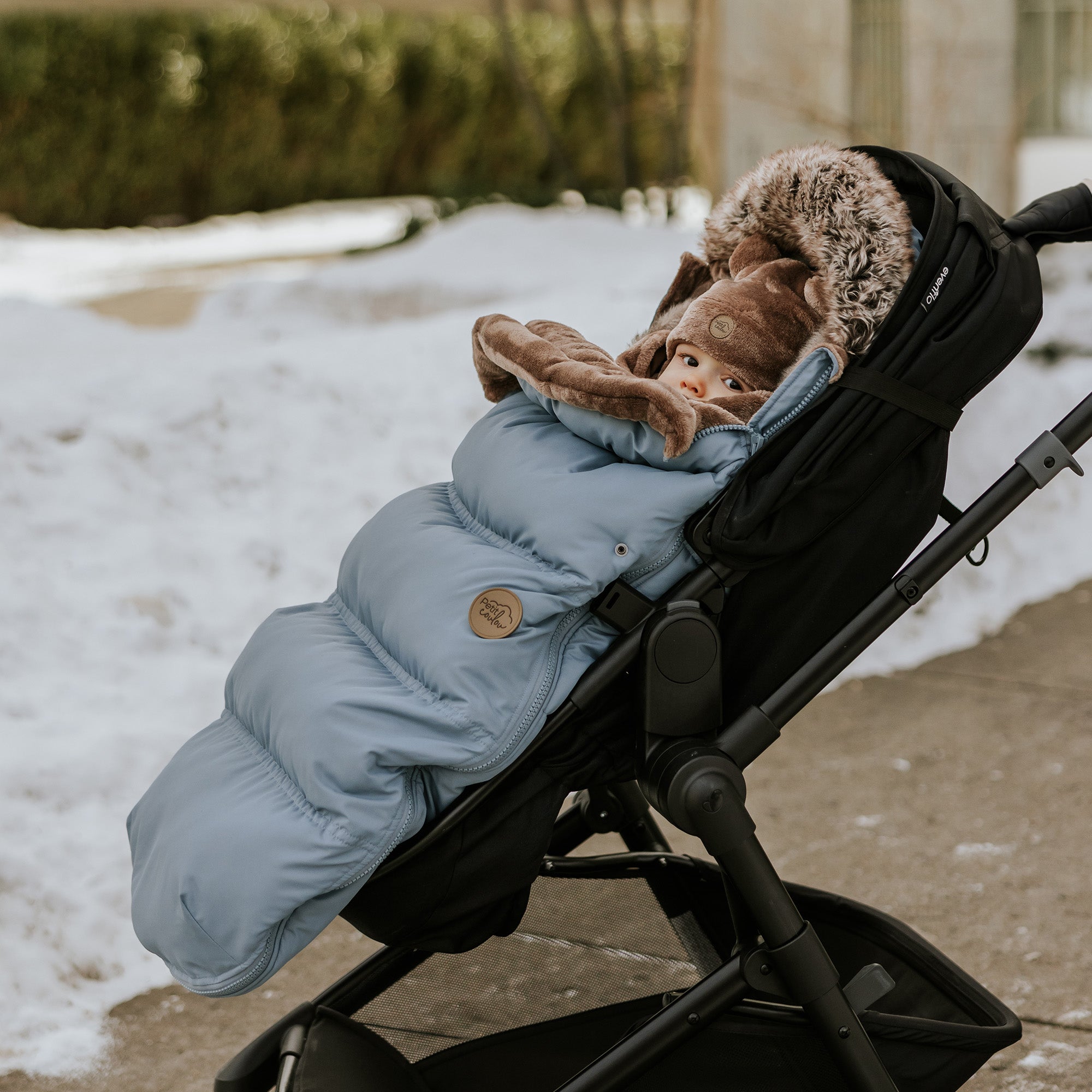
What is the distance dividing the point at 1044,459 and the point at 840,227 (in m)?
0.47

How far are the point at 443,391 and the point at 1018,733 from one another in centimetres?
241

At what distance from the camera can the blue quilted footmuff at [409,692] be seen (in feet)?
5.76

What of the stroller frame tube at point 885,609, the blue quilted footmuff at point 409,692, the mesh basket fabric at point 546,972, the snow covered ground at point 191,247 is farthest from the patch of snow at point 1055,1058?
the snow covered ground at point 191,247

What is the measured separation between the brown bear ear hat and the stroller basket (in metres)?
0.88

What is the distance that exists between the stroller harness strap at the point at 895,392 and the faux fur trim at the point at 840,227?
3 centimetres

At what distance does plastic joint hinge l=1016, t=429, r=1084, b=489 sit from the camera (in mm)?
1964

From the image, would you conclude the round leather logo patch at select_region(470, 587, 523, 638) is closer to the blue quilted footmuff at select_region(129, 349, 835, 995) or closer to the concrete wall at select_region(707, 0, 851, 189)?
the blue quilted footmuff at select_region(129, 349, 835, 995)

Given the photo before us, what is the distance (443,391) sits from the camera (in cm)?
500

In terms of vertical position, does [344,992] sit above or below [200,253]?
above

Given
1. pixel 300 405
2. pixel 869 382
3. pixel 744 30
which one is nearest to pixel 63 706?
pixel 300 405

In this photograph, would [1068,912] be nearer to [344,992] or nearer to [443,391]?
[344,992]

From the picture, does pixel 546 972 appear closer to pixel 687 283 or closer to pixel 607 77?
pixel 687 283

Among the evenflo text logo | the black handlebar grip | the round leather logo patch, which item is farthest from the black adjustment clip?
the black handlebar grip

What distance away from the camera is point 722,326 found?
2.09 m
